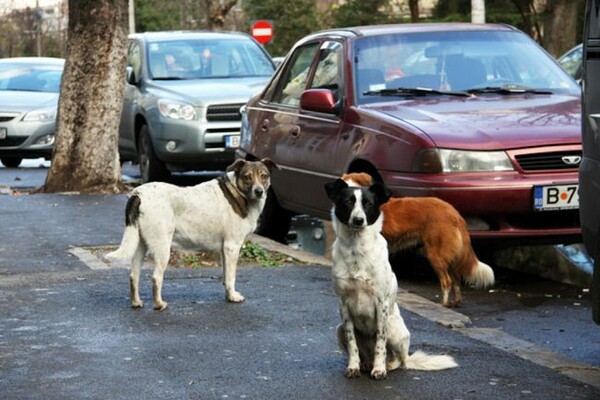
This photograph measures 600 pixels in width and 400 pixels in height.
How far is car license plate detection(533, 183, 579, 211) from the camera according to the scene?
31.2 ft

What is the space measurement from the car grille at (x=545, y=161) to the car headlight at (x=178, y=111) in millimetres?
7839

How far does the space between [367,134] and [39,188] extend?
7377 millimetres

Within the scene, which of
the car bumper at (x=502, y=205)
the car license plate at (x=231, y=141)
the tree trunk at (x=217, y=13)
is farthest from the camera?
the tree trunk at (x=217, y=13)

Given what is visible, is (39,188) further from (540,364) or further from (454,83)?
(540,364)

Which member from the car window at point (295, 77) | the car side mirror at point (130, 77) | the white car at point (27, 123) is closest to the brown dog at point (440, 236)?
the car window at point (295, 77)

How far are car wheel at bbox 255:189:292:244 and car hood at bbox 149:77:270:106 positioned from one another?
449cm

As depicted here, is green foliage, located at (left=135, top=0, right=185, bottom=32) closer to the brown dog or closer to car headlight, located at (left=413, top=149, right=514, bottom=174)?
car headlight, located at (left=413, top=149, right=514, bottom=174)

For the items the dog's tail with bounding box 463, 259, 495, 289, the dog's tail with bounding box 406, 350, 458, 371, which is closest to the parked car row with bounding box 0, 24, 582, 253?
the dog's tail with bounding box 463, 259, 495, 289

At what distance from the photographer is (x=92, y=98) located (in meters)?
16.3

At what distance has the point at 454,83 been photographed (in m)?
11.0

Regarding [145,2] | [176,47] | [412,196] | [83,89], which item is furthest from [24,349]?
[145,2]

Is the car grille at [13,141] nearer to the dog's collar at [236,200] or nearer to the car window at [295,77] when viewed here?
the car window at [295,77]

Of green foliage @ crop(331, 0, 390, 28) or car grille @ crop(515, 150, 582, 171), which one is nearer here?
car grille @ crop(515, 150, 582, 171)

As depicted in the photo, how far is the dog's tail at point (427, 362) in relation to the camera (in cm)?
675
